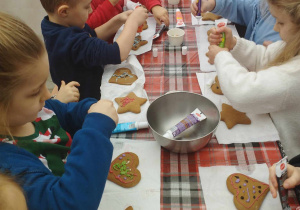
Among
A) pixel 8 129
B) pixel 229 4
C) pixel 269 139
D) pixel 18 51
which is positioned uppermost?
pixel 18 51

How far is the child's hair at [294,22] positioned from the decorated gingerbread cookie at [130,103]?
1.72ft

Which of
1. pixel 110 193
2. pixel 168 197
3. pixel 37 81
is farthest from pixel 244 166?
pixel 37 81

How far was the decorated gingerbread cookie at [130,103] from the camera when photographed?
3.27 ft

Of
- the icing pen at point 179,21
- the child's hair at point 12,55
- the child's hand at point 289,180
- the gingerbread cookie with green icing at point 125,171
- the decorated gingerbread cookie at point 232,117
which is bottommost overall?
the decorated gingerbread cookie at point 232,117

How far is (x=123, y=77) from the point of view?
1178 millimetres

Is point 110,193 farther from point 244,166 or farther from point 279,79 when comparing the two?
point 279,79

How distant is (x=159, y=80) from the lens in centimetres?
114

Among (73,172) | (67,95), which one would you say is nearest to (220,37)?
(67,95)

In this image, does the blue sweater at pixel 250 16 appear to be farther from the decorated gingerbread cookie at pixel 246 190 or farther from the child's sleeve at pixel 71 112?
the child's sleeve at pixel 71 112

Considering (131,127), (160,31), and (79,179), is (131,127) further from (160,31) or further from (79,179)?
A: (160,31)

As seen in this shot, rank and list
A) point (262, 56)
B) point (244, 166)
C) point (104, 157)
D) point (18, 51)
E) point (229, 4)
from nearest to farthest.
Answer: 1. point (18, 51)
2. point (104, 157)
3. point (244, 166)
4. point (262, 56)
5. point (229, 4)

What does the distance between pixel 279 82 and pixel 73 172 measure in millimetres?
679

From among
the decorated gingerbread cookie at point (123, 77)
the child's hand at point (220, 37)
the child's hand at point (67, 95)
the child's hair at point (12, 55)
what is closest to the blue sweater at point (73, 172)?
the child's hair at point (12, 55)

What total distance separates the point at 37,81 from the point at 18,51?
8 centimetres
